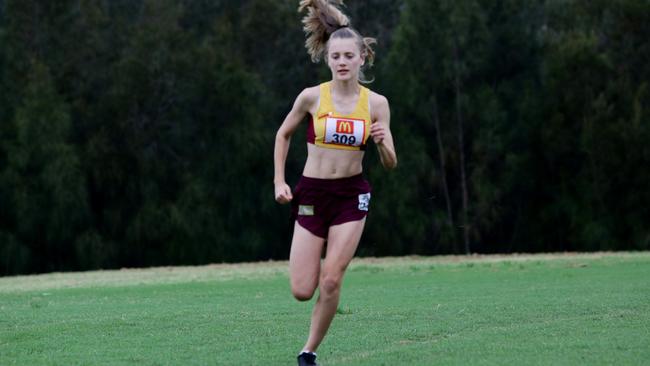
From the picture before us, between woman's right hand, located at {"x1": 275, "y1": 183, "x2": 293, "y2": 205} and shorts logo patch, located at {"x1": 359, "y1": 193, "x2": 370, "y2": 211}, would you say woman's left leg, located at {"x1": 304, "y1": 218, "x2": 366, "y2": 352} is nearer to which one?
shorts logo patch, located at {"x1": 359, "y1": 193, "x2": 370, "y2": 211}

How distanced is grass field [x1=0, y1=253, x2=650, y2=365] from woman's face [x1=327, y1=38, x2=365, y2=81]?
2305mm

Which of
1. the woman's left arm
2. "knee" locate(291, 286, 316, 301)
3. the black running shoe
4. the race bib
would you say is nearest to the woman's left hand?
the woman's left arm

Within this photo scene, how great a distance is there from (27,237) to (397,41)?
15316mm

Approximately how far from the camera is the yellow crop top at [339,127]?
899 cm

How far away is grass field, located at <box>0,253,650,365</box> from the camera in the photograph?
9.78m

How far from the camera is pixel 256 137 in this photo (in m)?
43.2

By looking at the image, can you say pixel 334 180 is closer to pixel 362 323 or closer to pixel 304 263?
pixel 304 263

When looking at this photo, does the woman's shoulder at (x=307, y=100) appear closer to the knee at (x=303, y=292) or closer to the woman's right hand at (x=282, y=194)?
the woman's right hand at (x=282, y=194)

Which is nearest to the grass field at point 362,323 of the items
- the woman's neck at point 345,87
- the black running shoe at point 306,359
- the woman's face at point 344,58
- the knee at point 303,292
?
the black running shoe at point 306,359

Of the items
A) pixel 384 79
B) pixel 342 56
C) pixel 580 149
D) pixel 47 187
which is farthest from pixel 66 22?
pixel 342 56

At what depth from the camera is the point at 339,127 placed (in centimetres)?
898

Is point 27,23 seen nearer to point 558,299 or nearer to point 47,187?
point 47,187

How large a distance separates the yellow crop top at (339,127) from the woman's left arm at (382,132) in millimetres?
82

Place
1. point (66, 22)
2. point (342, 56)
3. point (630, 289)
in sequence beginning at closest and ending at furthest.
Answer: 1. point (342, 56)
2. point (630, 289)
3. point (66, 22)
